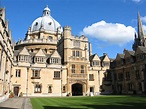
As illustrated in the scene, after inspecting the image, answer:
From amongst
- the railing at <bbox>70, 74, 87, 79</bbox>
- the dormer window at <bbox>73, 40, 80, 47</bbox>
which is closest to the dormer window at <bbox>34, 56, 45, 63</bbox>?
the railing at <bbox>70, 74, 87, 79</bbox>

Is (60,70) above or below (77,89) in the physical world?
above

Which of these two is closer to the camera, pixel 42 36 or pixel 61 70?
pixel 61 70

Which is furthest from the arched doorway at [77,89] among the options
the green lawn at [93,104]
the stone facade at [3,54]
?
the green lawn at [93,104]

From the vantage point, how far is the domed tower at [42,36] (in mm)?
57812

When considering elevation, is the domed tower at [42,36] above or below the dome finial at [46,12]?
below

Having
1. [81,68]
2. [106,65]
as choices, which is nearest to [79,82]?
[81,68]

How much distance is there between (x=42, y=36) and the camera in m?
63.1

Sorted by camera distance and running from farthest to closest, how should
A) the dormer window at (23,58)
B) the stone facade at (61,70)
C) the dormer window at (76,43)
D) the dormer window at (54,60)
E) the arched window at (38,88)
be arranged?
the dormer window at (76,43)
the dormer window at (54,60)
the dormer window at (23,58)
the arched window at (38,88)
the stone facade at (61,70)

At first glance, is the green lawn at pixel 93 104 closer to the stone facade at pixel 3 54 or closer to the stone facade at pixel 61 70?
the stone facade at pixel 3 54

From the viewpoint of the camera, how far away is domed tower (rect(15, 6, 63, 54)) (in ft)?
190

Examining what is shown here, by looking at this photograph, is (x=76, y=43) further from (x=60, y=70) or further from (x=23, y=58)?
Result: (x=23, y=58)

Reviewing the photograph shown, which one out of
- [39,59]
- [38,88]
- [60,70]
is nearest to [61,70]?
[60,70]

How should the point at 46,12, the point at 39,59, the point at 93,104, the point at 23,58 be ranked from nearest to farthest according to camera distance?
the point at 93,104 → the point at 23,58 → the point at 39,59 → the point at 46,12

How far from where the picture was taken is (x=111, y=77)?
53906 millimetres
